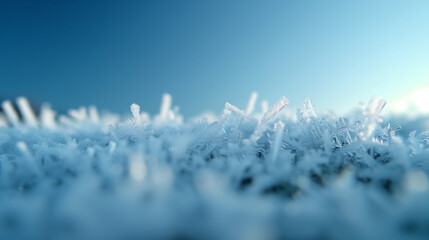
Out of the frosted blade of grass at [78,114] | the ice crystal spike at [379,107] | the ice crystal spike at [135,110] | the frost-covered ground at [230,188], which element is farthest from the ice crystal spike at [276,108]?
the frosted blade of grass at [78,114]

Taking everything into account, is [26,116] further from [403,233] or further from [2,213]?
[403,233]

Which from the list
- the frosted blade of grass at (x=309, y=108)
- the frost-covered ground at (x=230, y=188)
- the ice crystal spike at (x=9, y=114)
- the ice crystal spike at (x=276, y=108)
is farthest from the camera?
the ice crystal spike at (x=9, y=114)

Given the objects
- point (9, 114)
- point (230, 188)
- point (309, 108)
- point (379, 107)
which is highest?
point (9, 114)

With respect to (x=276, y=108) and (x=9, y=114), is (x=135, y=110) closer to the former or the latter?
(x=276, y=108)

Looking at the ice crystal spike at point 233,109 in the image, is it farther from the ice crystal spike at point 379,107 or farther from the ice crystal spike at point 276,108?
the ice crystal spike at point 379,107

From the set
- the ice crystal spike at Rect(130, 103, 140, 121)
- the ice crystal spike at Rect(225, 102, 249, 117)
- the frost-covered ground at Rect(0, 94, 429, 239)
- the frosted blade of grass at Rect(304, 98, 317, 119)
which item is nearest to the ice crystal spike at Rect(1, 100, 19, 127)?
the frost-covered ground at Rect(0, 94, 429, 239)

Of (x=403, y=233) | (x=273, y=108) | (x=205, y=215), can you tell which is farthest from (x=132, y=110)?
(x=403, y=233)

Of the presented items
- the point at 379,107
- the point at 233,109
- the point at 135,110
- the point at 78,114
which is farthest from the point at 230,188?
the point at 78,114
